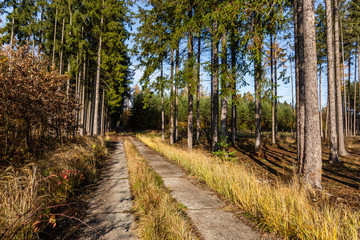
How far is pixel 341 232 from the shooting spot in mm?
2145

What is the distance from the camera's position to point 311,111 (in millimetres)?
4520

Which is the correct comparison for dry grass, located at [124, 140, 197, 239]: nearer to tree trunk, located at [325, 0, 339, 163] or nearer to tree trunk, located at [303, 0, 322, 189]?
tree trunk, located at [303, 0, 322, 189]

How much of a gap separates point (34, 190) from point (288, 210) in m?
4.34

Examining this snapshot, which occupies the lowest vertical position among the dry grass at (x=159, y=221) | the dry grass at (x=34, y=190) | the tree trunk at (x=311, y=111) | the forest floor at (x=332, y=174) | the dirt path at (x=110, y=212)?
the forest floor at (x=332, y=174)

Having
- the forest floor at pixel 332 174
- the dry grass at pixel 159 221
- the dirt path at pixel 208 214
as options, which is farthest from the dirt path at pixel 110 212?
the forest floor at pixel 332 174

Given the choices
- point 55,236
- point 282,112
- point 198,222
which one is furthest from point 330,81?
point 282,112

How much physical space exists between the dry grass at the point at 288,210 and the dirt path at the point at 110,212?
2.09 metres

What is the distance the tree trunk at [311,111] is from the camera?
4.52 m

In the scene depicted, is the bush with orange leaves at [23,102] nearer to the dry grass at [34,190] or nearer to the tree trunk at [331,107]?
the dry grass at [34,190]

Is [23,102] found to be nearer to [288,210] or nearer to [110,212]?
[110,212]

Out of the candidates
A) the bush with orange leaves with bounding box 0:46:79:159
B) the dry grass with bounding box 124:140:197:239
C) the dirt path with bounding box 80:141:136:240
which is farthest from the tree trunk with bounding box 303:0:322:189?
the bush with orange leaves with bounding box 0:46:79:159

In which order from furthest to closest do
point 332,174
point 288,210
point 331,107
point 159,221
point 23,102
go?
point 331,107, point 332,174, point 23,102, point 288,210, point 159,221

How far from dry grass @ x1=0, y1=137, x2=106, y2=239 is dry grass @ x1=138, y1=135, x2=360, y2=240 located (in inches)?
120

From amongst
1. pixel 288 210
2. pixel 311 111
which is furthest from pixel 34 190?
pixel 311 111
